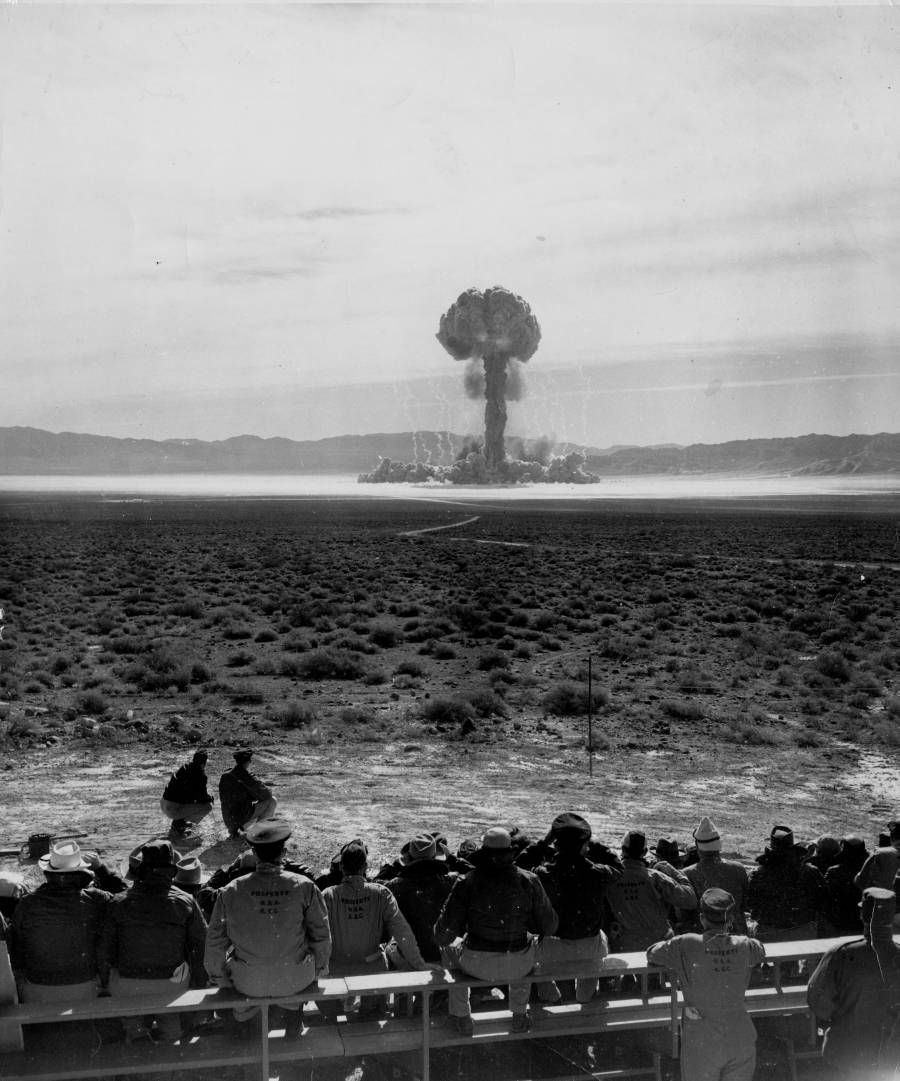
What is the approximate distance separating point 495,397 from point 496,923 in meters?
140

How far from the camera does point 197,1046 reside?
4.93 m

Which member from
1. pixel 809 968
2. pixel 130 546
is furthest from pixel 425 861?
pixel 130 546

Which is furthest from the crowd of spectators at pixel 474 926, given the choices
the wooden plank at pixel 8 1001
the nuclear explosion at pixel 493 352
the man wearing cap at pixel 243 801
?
the nuclear explosion at pixel 493 352

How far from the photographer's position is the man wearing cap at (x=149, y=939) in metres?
5.01

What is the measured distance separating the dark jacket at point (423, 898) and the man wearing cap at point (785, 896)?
5.56 feet

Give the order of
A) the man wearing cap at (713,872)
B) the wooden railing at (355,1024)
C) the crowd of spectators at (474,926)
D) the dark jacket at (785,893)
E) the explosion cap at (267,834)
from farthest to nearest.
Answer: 1. the man wearing cap at (713,872)
2. the dark jacket at (785,893)
3. the explosion cap at (267,834)
4. the wooden railing at (355,1024)
5. the crowd of spectators at (474,926)

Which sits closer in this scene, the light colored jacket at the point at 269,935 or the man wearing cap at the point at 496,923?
the light colored jacket at the point at 269,935

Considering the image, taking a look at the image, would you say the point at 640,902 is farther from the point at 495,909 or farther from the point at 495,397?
the point at 495,397

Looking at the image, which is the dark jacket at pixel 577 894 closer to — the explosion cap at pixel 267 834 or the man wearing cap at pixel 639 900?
the man wearing cap at pixel 639 900

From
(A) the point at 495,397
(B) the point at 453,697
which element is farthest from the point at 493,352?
→ (B) the point at 453,697

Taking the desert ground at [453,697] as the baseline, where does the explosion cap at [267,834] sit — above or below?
above

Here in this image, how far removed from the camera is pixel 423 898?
5.83 meters

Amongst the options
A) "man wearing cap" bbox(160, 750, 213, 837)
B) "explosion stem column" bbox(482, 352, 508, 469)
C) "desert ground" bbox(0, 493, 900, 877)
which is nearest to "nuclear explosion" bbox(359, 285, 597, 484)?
"explosion stem column" bbox(482, 352, 508, 469)

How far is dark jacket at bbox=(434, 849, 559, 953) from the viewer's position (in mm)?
5152
